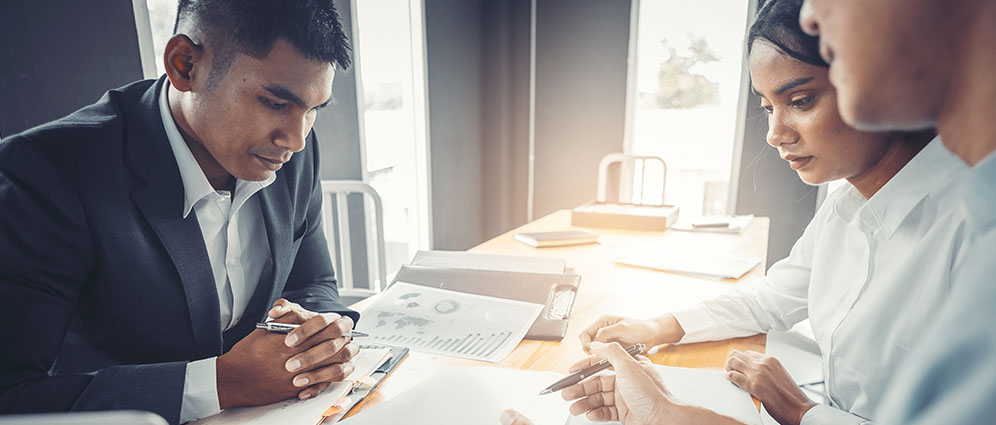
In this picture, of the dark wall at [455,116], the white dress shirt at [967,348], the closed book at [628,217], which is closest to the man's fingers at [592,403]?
the white dress shirt at [967,348]

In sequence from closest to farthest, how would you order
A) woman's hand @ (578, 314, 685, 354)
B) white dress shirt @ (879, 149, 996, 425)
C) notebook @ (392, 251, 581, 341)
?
white dress shirt @ (879, 149, 996, 425) → woman's hand @ (578, 314, 685, 354) → notebook @ (392, 251, 581, 341)

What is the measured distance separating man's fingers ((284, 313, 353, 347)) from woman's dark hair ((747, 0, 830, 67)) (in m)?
0.96

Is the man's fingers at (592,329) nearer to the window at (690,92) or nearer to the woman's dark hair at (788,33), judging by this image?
the woman's dark hair at (788,33)

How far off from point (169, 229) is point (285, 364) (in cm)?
36

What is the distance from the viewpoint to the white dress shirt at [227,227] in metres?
0.99

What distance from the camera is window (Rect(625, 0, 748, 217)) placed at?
11.5ft

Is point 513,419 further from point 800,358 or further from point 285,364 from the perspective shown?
point 800,358

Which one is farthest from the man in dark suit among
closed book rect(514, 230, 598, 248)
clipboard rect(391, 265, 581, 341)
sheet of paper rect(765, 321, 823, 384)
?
sheet of paper rect(765, 321, 823, 384)

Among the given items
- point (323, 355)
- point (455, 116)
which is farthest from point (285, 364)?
point (455, 116)

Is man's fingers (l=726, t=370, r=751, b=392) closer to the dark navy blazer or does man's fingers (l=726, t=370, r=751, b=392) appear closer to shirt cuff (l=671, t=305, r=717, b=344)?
shirt cuff (l=671, t=305, r=717, b=344)

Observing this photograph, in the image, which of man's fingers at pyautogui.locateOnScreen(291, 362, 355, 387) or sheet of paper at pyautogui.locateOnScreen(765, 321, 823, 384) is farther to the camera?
sheet of paper at pyautogui.locateOnScreen(765, 321, 823, 384)

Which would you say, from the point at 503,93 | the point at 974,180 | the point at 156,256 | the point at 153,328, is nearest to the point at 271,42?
the point at 156,256

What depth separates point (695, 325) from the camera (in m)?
1.07

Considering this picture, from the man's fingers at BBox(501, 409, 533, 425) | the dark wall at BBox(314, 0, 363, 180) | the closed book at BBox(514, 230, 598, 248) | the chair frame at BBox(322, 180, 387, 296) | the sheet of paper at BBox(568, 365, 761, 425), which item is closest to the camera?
the man's fingers at BBox(501, 409, 533, 425)
